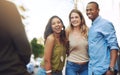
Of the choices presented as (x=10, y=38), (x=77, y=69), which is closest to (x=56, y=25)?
(x=77, y=69)

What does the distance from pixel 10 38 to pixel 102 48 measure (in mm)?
1475

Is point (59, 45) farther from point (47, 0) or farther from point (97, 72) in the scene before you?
point (47, 0)

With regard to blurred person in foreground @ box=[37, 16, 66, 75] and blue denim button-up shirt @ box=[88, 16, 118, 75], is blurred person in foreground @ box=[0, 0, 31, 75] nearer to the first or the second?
blue denim button-up shirt @ box=[88, 16, 118, 75]

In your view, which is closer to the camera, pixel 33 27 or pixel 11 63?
pixel 11 63

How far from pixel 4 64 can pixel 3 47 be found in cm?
9

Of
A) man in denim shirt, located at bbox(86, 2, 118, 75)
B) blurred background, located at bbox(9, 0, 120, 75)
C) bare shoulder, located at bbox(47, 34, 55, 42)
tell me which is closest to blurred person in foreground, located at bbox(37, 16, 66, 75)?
bare shoulder, located at bbox(47, 34, 55, 42)

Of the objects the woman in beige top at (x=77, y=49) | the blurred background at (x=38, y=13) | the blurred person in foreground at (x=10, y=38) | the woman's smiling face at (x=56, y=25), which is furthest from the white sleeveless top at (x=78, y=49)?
the blurred background at (x=38, y=13)

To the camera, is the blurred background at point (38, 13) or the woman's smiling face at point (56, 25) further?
the blurred background at point (38, 13)

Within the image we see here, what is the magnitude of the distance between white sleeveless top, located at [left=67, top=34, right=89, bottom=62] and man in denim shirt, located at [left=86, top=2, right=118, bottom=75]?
0.19 m

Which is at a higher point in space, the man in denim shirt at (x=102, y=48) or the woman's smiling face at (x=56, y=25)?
the woman's smiling face at (x=56, y=25)

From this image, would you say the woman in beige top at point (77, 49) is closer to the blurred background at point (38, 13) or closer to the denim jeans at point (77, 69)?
the denim jeans at point (77, 69)

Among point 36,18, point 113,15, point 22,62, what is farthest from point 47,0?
point 22,62

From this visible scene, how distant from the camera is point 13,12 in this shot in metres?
1.70

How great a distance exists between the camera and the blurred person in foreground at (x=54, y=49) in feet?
10.9
